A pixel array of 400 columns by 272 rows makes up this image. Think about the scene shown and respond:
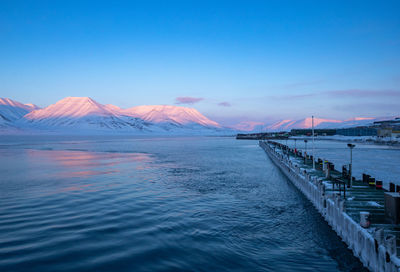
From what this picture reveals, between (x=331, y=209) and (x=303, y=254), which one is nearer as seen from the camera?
(x=303, y=254)

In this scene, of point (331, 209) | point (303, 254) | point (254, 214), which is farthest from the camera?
point (254, 214)

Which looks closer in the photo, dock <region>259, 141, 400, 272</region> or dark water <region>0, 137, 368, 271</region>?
dock <region>259, 141, 400, 272</region>

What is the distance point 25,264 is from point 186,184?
19.3 metres

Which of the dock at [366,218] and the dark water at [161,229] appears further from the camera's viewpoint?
the dark water at [161,229]

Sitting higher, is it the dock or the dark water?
the dock

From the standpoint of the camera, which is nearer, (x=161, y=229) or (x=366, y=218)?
(x=366, y=218)

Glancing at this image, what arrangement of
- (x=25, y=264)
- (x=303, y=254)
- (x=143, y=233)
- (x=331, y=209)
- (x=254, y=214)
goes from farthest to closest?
(x=254, y=214)
(x=331, y=209)
(x=143, y=233)
(x=303, y=254)
(x=25, y=264)

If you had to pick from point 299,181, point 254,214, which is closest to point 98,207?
point 254,214

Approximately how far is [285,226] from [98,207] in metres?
12.8

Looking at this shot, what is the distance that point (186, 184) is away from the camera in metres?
30.5

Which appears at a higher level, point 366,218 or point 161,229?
point 366,218

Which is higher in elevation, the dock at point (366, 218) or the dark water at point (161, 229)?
the dock at point (366, 218)

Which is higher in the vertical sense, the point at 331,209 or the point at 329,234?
the point at 331,209

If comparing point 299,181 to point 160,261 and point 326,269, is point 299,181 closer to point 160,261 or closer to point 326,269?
point 326,269
